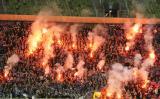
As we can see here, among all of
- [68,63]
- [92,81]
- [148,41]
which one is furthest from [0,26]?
[148,41]

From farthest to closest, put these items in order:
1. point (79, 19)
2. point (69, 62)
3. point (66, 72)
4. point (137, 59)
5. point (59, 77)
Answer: point (79, 19), point (137, 59), point (69, 62), point (66, 72), point (59, 77)

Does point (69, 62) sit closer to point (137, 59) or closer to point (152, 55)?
point (137, 59)

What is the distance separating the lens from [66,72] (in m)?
31.2

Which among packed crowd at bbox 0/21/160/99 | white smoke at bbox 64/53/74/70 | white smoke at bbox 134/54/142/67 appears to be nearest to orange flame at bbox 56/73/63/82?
packed crowd at bbox 0/21/160/99

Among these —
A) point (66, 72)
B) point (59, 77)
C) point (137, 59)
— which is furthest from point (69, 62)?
point (137, 59)

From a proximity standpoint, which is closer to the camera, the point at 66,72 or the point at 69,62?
the point at 66,72

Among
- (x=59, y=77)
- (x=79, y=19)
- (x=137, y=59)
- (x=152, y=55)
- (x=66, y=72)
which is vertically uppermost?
(x=79, y=19)

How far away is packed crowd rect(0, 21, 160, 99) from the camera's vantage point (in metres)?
28.9

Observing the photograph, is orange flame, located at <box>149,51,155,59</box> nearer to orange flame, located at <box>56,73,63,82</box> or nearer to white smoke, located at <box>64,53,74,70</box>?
white smoke, located at <box>64,53,74,70</box>

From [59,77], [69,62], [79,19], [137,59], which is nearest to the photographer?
[59,77]

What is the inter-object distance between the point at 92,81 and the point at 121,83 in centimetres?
170

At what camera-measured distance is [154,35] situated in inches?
1371

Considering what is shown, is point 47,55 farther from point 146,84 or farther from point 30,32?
point 146,84

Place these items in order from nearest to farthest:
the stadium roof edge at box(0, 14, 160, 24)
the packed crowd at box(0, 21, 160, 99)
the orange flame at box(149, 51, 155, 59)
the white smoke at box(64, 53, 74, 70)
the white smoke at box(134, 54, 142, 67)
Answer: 1. the packed crowd at box(0, 21, 160, 99)
2. the white smoke at box(64, 53, 74, 70)
3. the white smoke at box(134, 54, 142, 67)
4. the stadium roof edge at box(0, 14, 160, 24)
5. the orange flame at box(149, 51, 155, 59)
